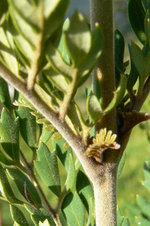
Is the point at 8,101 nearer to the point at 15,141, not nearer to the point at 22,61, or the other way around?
the point at 15,141

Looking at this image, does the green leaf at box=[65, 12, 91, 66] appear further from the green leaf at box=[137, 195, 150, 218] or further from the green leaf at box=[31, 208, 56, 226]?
the green leaf at box=[137, 195, 150, 218]

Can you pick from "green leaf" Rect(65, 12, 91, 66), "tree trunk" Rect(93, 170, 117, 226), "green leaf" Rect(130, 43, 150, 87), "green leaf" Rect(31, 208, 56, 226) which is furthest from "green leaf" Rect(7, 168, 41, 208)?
"green leaf" Rect(65, 12, 91, 66)

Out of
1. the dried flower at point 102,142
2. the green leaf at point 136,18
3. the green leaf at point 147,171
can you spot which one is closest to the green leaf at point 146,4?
the green leaf at point 136,18

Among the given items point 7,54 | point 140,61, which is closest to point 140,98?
point 140,61

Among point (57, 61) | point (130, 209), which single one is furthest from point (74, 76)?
point (130, 209)

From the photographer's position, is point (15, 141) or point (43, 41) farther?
point (15, 141)

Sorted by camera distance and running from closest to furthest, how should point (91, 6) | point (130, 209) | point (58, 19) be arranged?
point (58, 19), point (91, 6), point (130, 209)
